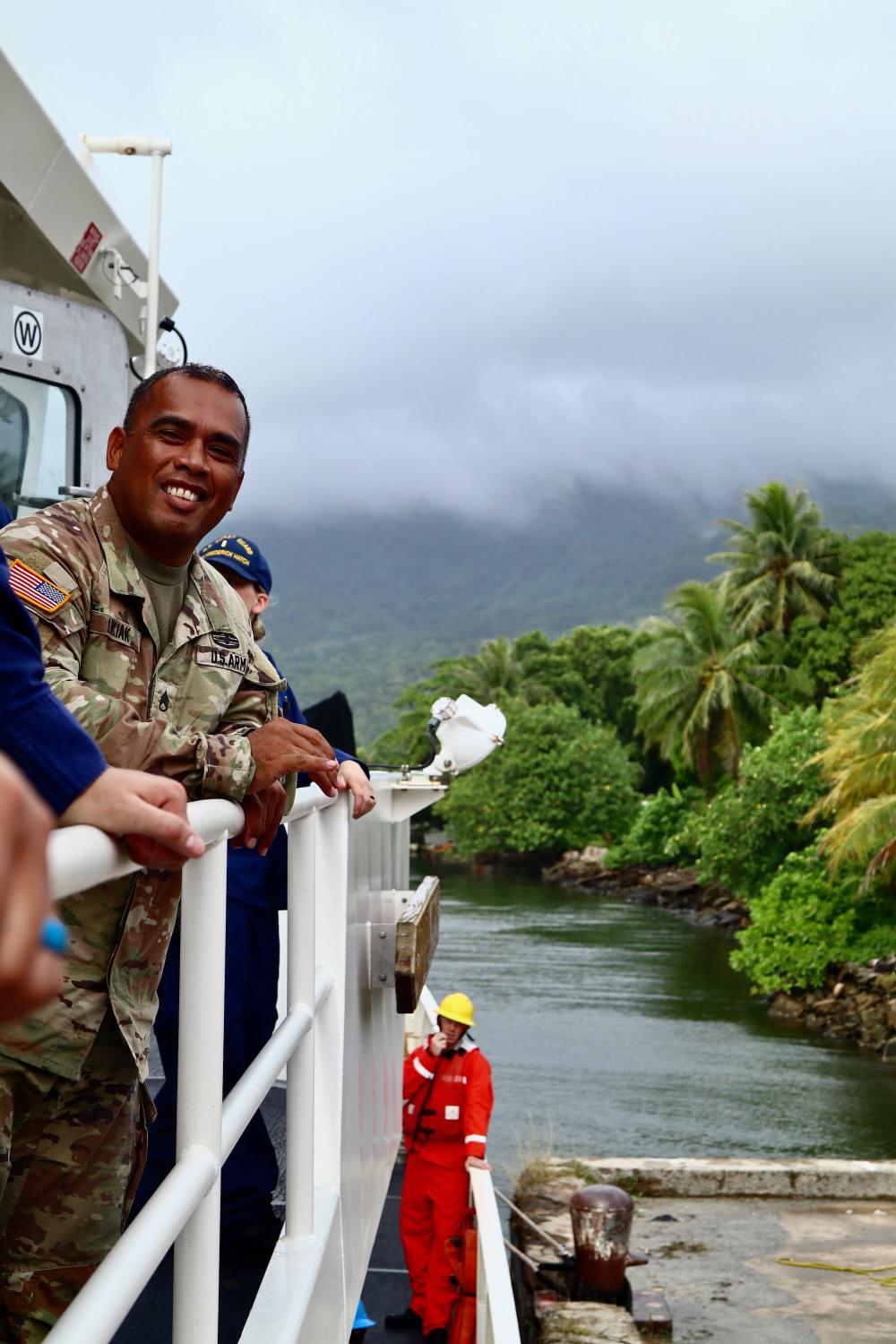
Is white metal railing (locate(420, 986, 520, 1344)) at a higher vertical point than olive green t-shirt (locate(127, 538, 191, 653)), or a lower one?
lower

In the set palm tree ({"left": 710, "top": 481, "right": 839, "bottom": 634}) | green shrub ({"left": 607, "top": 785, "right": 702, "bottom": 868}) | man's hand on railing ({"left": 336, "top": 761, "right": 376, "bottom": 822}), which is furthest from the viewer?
green shrub ({"left": 607, "top": 785, "right": 702, "bottom": 868})

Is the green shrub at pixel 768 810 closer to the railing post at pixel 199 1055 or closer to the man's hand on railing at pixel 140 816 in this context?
the railing post at pixel 199 1055

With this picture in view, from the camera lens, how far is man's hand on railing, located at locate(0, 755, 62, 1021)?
19.0 inches

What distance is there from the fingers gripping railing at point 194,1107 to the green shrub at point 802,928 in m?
31.4

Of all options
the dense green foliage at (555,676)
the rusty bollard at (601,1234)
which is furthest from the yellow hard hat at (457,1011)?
the dense green foliage at (555,676)

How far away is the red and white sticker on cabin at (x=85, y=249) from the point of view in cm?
460

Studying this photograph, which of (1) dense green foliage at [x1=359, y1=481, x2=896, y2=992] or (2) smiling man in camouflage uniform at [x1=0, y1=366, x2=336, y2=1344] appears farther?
(1) dense green foliage at [x1=359, y1=481, x2=896, y2=992]

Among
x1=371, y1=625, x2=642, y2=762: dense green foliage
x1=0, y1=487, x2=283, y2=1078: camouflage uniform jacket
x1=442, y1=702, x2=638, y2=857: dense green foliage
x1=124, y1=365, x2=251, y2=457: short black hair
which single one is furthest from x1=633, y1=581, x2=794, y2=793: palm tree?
x1=0, y1=487, x2=283, y2=1078: camouflage uniform jacket

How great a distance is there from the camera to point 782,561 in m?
50.3

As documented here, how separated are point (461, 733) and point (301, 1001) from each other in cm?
288

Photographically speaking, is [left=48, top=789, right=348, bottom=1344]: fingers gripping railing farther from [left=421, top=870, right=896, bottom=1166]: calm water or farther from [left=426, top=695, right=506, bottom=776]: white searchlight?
[left=421, top=870, right=896, bottom=1166]: calm water

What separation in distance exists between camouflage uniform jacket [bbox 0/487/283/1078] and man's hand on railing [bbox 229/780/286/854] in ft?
0.12

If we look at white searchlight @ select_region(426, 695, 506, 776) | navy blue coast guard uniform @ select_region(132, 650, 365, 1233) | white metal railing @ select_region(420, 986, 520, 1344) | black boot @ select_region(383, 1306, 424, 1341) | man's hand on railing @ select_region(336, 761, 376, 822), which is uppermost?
white searchlight @ select_region(426, 695, 506, 776)

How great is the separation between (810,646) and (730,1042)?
21.0 meters
